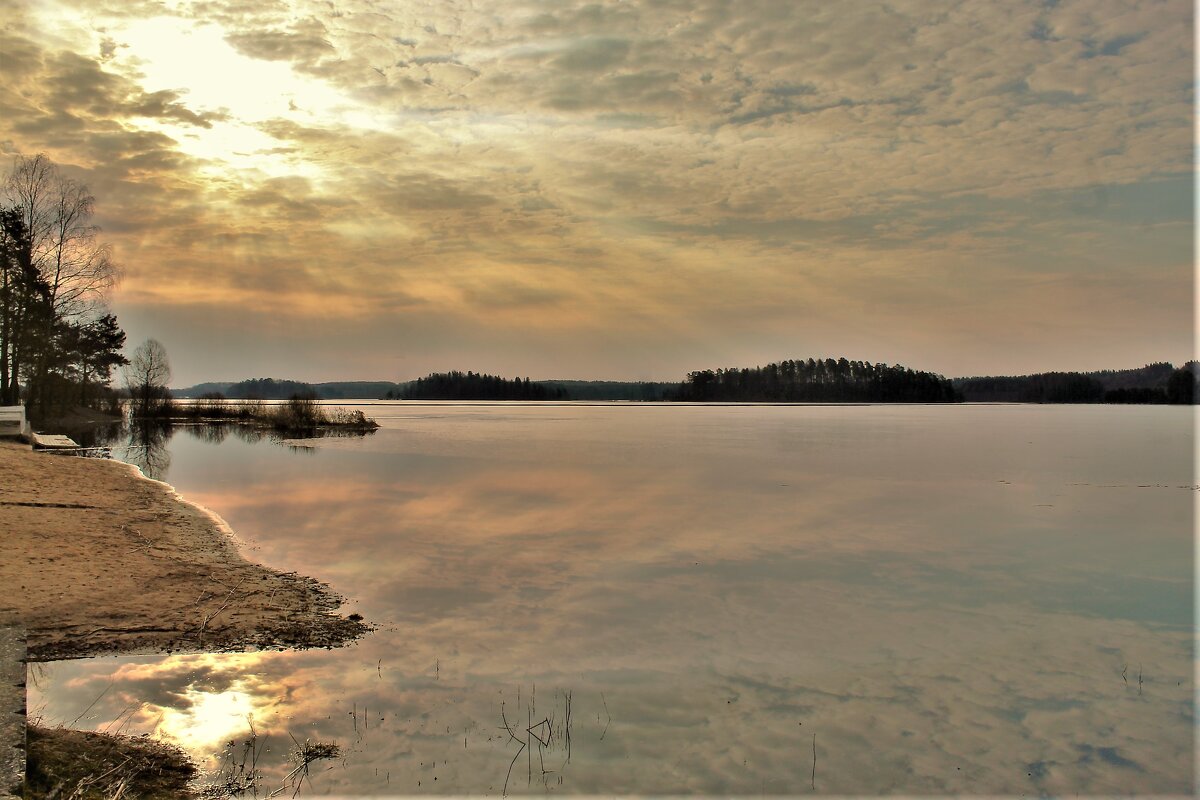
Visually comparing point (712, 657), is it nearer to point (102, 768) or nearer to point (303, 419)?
point (102, 768)

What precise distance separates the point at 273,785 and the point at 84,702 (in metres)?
2.31

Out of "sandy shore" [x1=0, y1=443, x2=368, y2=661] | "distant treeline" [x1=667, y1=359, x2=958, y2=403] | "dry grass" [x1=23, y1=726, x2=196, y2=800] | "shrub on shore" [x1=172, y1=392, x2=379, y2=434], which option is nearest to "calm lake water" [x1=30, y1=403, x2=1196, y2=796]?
"dry grass" [x1=23, y1=726, x2=196, y2=800]

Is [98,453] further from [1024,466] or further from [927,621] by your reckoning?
[1024,466]

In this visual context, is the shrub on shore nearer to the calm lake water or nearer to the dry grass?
the calm lake water

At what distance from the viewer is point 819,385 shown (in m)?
162

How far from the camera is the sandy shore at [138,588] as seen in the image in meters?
7.75

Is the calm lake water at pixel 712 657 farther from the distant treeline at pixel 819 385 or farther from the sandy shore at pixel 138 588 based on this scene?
the distant treeline at pixel 819 385

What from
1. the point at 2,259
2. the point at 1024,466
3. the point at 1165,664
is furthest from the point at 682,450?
the point at 2,259

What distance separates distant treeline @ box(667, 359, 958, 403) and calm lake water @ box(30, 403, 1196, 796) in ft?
465

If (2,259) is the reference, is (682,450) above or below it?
below

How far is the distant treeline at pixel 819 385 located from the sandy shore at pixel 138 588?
153 m

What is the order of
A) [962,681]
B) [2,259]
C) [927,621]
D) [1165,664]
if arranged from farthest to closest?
[2,259]
[927,621]
[1165,664]
[962,681]

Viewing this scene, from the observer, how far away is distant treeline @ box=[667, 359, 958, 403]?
152 m

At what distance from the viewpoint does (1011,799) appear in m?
5.31
